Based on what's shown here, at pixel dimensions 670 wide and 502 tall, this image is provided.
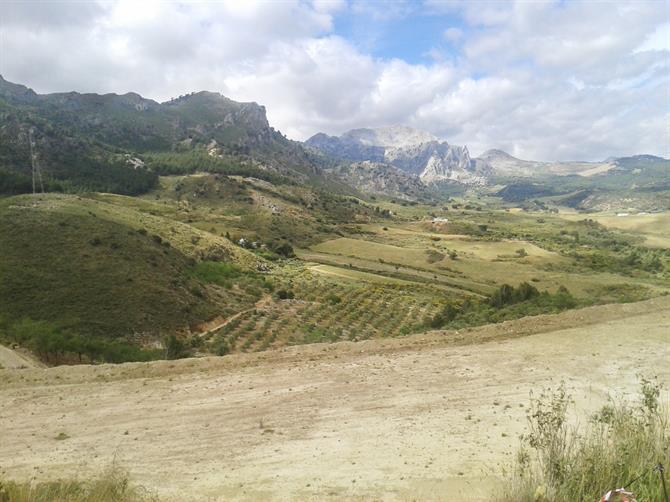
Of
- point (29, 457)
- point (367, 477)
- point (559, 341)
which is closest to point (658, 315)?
point (559, 341)

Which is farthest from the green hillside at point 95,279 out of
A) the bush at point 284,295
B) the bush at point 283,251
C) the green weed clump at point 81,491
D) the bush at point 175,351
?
the bush at point 283,251

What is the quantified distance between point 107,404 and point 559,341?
60.3 feet

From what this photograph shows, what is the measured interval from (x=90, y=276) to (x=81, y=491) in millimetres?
30474

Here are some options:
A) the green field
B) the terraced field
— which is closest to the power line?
the green field

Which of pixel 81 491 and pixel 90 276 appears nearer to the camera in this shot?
pixel 81 491

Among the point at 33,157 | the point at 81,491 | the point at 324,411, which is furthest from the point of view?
the point at 33,157

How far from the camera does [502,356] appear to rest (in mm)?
18531

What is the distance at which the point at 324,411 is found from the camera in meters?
14.0

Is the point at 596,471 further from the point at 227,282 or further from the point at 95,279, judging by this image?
the point at 227,282

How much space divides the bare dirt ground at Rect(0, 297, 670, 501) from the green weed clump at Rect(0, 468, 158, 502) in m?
0.82

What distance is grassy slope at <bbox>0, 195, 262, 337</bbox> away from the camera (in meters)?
30.9

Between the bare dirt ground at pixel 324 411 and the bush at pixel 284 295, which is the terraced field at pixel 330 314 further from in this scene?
the bare dirt ground at pixel 324 411

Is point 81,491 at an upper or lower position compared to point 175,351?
upper

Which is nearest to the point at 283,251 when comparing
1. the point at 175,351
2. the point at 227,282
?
the point at 227,282
